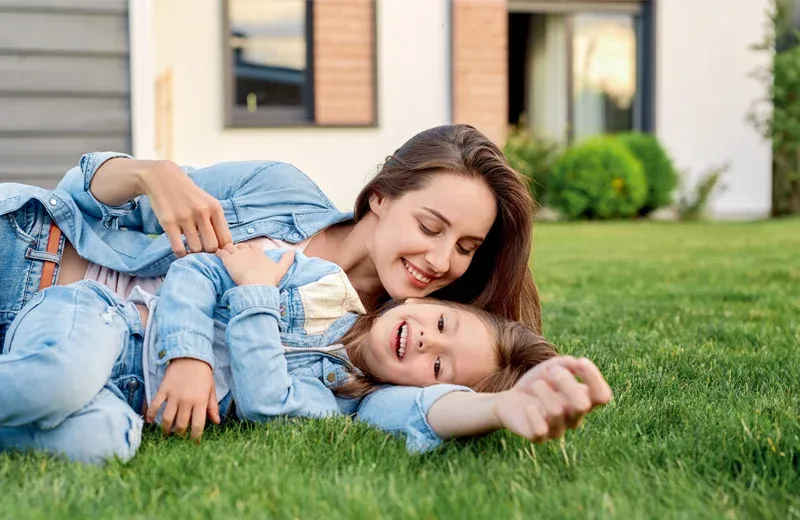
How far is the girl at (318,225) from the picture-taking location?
107 inches

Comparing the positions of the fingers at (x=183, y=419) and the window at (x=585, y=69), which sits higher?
the window at (x=585, y=69)

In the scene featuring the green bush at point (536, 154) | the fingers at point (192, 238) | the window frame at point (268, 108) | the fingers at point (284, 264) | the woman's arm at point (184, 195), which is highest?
the window frame at point (268, 108)

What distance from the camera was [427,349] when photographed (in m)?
2.40

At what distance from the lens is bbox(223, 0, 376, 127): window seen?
1050cm

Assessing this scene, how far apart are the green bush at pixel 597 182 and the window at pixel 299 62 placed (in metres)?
2.89

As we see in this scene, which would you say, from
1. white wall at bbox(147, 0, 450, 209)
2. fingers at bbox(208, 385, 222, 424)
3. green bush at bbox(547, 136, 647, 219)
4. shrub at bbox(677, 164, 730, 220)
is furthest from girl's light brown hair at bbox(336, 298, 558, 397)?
shrub at bbox(677, 164, 730, 220)

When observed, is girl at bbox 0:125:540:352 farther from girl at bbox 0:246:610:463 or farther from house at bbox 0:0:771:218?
house at bbox 0:0:771:218

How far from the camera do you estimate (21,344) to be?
2.09 m

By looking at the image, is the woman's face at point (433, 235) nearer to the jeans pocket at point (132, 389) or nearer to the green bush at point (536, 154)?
the jeans pocket at point (132, 389)

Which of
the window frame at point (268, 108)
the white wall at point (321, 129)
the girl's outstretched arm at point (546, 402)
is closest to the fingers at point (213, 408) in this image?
the girl's outstretched arm at point (546, 402)

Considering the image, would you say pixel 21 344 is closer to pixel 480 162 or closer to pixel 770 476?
pixel 480 162

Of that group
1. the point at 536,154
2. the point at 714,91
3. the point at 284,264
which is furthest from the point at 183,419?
the point at 714,91

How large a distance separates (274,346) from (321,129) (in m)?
8.46

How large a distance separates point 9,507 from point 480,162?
5.61 feet
